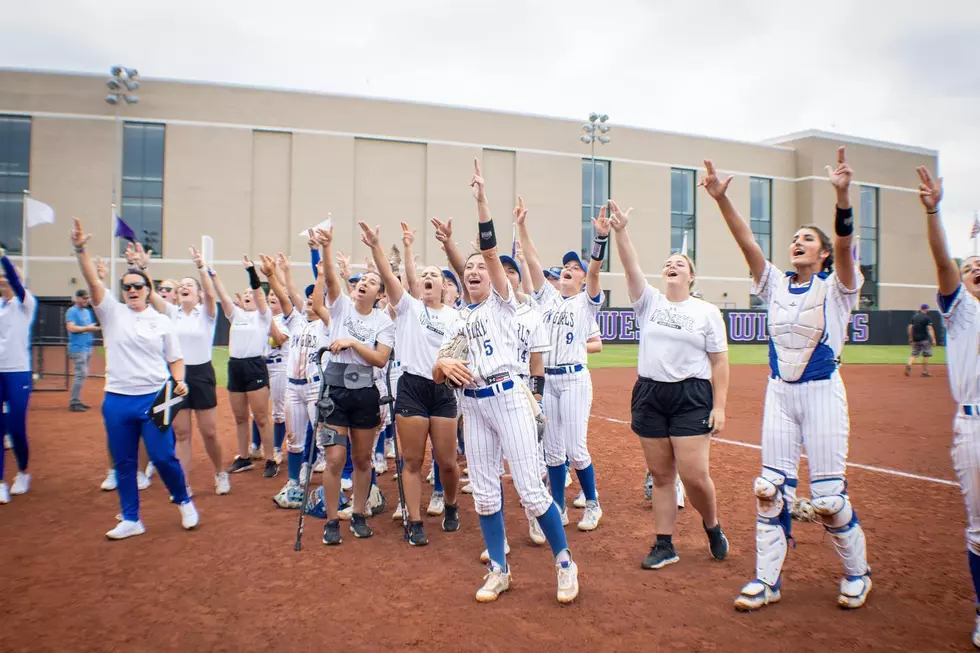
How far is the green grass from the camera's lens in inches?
982

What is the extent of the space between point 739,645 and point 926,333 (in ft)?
72.4

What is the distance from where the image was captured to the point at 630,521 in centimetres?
610

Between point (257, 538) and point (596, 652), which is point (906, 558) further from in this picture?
point (257, 538)

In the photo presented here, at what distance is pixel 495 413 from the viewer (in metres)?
4.30

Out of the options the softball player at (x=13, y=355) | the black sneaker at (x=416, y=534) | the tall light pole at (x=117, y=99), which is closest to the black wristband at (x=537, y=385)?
the black sneaker at (x=416, y=534)

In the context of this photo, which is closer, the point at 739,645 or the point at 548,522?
the point at 739,645

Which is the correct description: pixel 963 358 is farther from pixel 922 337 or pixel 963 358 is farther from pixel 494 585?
pixel 922 337

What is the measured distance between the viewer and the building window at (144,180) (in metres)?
34.0

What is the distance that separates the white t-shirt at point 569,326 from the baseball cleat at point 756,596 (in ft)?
7.88

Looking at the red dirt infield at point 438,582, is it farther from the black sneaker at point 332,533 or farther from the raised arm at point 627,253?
the raised arm at point 627,253

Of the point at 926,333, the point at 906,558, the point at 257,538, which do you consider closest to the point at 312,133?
the point at 926,333

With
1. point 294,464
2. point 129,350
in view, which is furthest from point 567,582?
point 129,350

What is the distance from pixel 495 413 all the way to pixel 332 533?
226cm

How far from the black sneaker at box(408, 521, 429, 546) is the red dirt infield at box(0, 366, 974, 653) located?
85 mm
